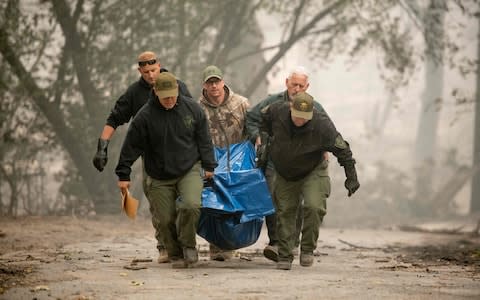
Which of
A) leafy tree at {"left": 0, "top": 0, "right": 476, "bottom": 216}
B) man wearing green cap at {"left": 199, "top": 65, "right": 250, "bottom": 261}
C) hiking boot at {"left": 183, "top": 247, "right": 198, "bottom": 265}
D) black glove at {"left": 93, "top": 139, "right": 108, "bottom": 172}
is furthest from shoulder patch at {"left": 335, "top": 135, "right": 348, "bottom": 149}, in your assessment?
leafy tree at {"left": 0, "top": 0, "right": 476, "bottom": 216}

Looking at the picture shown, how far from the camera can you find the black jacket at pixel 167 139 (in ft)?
28.4

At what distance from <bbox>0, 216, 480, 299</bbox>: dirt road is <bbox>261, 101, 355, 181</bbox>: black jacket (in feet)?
3.47

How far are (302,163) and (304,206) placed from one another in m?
0.44

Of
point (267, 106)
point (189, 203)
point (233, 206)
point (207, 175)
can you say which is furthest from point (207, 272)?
point (267, 106)

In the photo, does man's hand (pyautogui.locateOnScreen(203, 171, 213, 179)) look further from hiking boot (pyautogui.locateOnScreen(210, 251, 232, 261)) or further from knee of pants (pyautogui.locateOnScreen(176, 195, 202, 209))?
hiking boot (pyautogui.locateOnScreen(210, 251, 232, 261))

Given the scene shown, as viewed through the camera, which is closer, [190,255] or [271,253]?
[190,255]

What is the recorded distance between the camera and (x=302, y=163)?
918 centimetres

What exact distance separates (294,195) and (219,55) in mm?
10148

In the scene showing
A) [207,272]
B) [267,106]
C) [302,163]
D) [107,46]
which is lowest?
[207,272]

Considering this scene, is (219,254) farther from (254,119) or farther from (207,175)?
(254,119)

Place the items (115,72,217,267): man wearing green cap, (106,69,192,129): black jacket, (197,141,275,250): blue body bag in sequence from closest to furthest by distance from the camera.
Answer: (115,72,217,267): man wearing green cap
(197,141,275,250): blue body bag
(106,69,192,129): black jacket

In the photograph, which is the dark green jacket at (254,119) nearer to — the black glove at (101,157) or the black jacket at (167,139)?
the black jacket at (167,139)

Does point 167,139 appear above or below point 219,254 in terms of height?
above

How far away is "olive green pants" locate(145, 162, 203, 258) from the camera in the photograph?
28.6 feet
